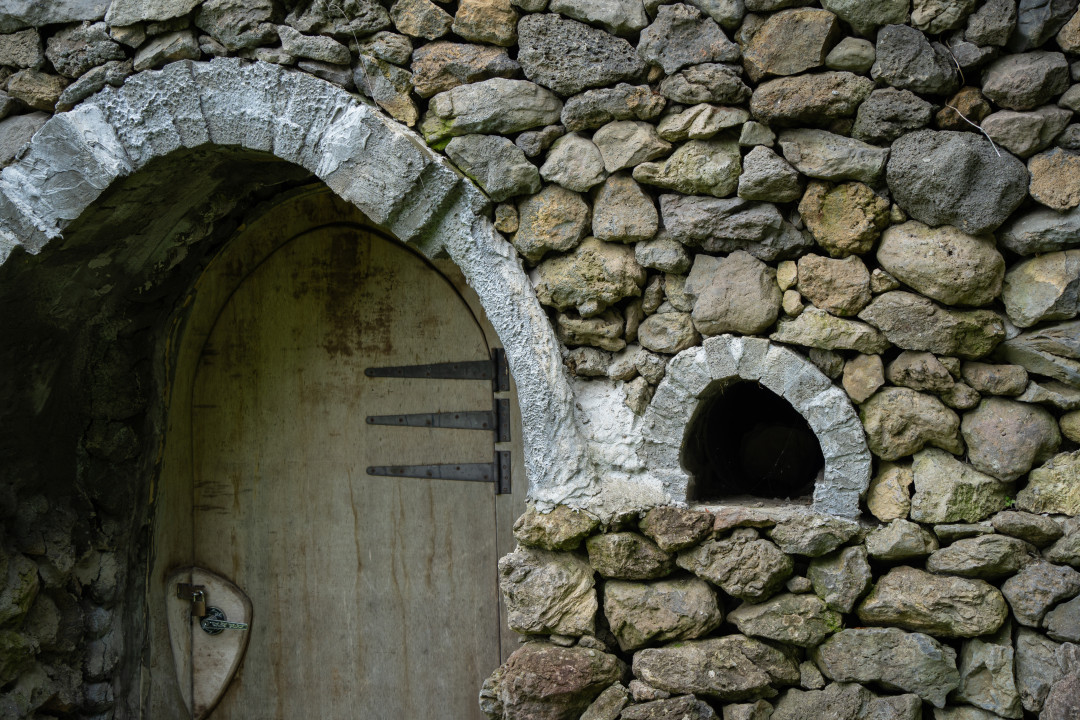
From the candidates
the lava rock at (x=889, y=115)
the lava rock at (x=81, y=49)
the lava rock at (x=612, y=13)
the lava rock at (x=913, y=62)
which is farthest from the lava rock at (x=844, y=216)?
the lava rock at (x=81, y=49)

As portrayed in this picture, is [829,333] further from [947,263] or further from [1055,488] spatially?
[1055,488]

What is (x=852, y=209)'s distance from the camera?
2.00 metres

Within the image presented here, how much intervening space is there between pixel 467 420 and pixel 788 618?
126 cm

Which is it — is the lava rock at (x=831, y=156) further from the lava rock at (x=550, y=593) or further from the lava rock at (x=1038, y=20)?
the lava rock at (x=550, y=593)

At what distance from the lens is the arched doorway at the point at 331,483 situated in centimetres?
292

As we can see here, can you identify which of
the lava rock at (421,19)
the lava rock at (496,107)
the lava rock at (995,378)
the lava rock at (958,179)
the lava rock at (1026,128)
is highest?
the lava rock at (421,19)

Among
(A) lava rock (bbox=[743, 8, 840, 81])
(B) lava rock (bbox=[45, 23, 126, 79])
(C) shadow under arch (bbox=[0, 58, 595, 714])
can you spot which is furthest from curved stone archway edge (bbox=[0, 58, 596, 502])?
(A) lava rock (bbox=[743, 8, 840, 81])

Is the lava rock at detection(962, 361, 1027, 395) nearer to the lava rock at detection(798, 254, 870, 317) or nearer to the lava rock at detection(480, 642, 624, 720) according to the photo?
the lava rock at detection(798, 254, 870, 317)

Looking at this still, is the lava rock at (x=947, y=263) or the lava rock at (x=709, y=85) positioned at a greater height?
the lava rock at (x=709, y=85)

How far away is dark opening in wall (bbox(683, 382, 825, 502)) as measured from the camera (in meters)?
2.66

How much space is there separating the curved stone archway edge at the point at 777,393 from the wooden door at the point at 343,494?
836 millimetres

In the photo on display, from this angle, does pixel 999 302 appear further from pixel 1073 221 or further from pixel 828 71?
pixel 828 71

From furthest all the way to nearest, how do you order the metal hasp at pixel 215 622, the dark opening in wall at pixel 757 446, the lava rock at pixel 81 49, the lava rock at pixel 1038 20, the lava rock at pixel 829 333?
the metal hasp at pixel 215 622 → the dark opening in wall at pixel 757 446 → the lava rock at pixel 81 49 → the lava rock at pixel 829 333 → the lava rock at pixel 1038 20

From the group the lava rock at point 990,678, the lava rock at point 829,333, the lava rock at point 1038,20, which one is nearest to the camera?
the lava rock at point 1038,20
